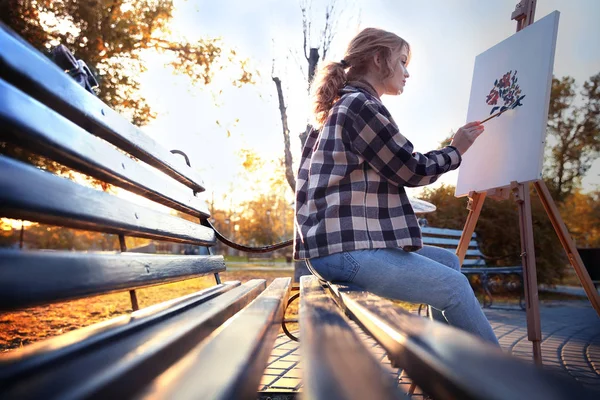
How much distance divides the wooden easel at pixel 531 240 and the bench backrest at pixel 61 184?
2.11m

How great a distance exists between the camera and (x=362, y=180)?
5.71ft

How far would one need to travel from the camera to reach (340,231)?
1651 millimetres

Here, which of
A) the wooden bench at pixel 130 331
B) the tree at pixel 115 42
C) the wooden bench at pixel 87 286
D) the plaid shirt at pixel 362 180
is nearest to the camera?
the wooden bench at pixel 130 331

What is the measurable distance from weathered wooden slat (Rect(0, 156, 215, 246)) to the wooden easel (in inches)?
89.5

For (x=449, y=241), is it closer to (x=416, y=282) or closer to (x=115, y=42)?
(x=416, y=282)

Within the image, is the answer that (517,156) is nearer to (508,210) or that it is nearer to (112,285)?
(112,285)

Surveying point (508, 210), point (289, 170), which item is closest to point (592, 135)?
point (508, 210)

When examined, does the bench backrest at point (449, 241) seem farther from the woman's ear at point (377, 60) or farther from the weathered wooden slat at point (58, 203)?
the weathered wooden slat at point (58, 203)

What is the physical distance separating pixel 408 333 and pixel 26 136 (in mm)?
767

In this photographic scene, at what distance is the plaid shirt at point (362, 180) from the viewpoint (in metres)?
1.66

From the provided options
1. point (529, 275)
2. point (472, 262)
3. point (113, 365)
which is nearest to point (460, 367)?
point (113, 365)

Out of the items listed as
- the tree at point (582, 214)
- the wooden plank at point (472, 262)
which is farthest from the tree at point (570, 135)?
the wooden plank at point (472, 262)

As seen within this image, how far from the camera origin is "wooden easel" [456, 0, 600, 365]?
8.80 feet

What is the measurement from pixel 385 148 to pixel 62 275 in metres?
1.17
